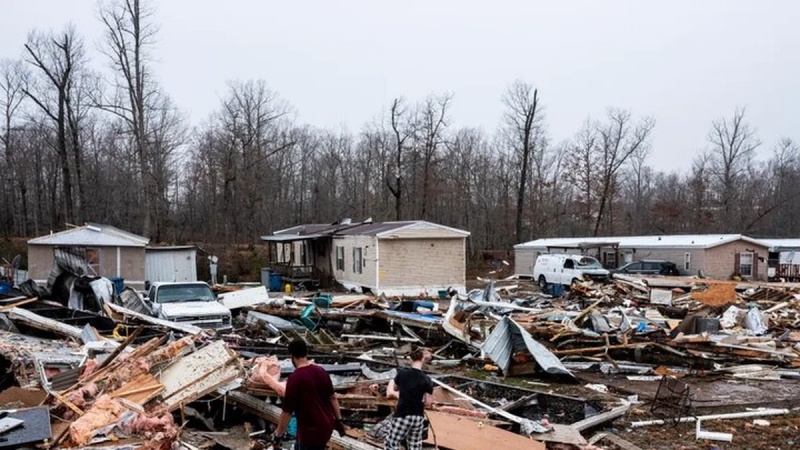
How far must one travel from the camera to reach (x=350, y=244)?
3228 centimetres

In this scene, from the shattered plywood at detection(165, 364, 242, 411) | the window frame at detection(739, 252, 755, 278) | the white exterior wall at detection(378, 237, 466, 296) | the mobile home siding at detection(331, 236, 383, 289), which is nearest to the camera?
the shattered plywood at detection(165, 364, 242, 411)

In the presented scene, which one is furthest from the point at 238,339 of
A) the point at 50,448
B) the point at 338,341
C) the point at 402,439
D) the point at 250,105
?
the point at 250,105

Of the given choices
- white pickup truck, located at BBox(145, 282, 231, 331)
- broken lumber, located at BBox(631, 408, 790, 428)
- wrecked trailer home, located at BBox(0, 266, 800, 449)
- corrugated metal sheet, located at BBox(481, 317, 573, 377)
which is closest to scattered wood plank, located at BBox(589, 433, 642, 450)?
wrecked trailer home, located at BBox(0, 266, 800, 449)

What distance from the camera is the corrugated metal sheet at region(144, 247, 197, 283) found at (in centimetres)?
3009

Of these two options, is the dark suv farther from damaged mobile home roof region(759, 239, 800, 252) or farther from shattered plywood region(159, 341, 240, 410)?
shattered plywood region(159, 341, 240, 410)

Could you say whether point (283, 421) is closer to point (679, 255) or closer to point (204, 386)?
point (204, 386)

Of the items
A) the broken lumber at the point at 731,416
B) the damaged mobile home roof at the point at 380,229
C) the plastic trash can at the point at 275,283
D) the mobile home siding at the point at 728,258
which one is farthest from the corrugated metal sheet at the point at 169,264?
the mobile home siding at the point at 728,258

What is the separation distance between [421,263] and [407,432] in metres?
23.6

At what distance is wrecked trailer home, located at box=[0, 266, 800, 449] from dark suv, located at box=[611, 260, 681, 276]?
12.7 metres

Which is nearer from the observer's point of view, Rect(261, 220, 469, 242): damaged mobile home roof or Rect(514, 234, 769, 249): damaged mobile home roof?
Rect(261, 220, 469, 242): damaged mobile home roof

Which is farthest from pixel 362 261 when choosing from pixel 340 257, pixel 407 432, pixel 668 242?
pixel 407 432

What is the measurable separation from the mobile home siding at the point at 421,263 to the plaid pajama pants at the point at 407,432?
22.5 m

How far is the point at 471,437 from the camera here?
7.55 metres

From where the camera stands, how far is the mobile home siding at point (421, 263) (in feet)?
95.8
